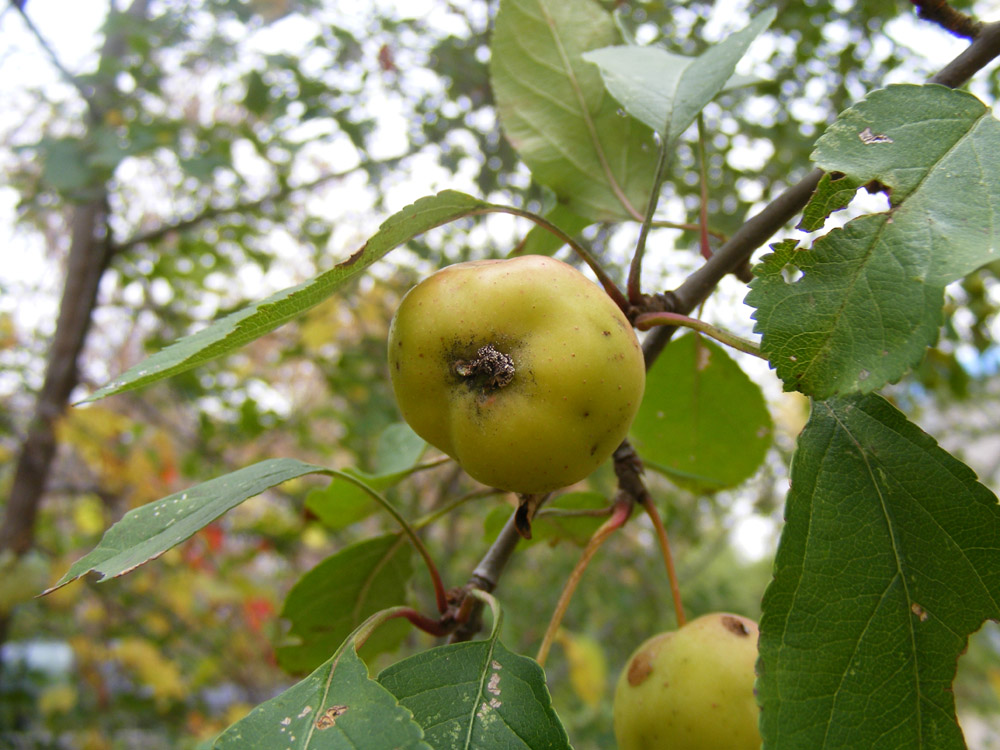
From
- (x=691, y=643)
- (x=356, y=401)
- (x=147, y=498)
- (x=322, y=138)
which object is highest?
(x=691, y=643)

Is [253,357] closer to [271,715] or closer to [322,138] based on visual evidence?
[322,138]

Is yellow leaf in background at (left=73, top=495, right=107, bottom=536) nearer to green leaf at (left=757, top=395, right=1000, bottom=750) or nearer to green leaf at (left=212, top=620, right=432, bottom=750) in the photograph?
green leaf at (left=212, top=620, right=432, bottom=750)

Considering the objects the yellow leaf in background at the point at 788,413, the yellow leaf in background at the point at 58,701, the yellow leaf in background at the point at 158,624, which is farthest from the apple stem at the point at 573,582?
the yellow leaf in background at the point at 58,701

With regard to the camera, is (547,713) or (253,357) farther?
(253,357)

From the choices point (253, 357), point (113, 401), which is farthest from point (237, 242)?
point (113, 401)

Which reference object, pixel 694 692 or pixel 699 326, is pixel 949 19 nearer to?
pixel 699 326

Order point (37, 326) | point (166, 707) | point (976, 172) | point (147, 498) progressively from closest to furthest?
point (976, 172), point (147, 498), point (166, 707), point (37, 326)

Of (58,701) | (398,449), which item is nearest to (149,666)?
(58,701)

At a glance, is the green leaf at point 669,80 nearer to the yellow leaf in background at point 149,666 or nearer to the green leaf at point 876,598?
the green leaf at point 876,598
